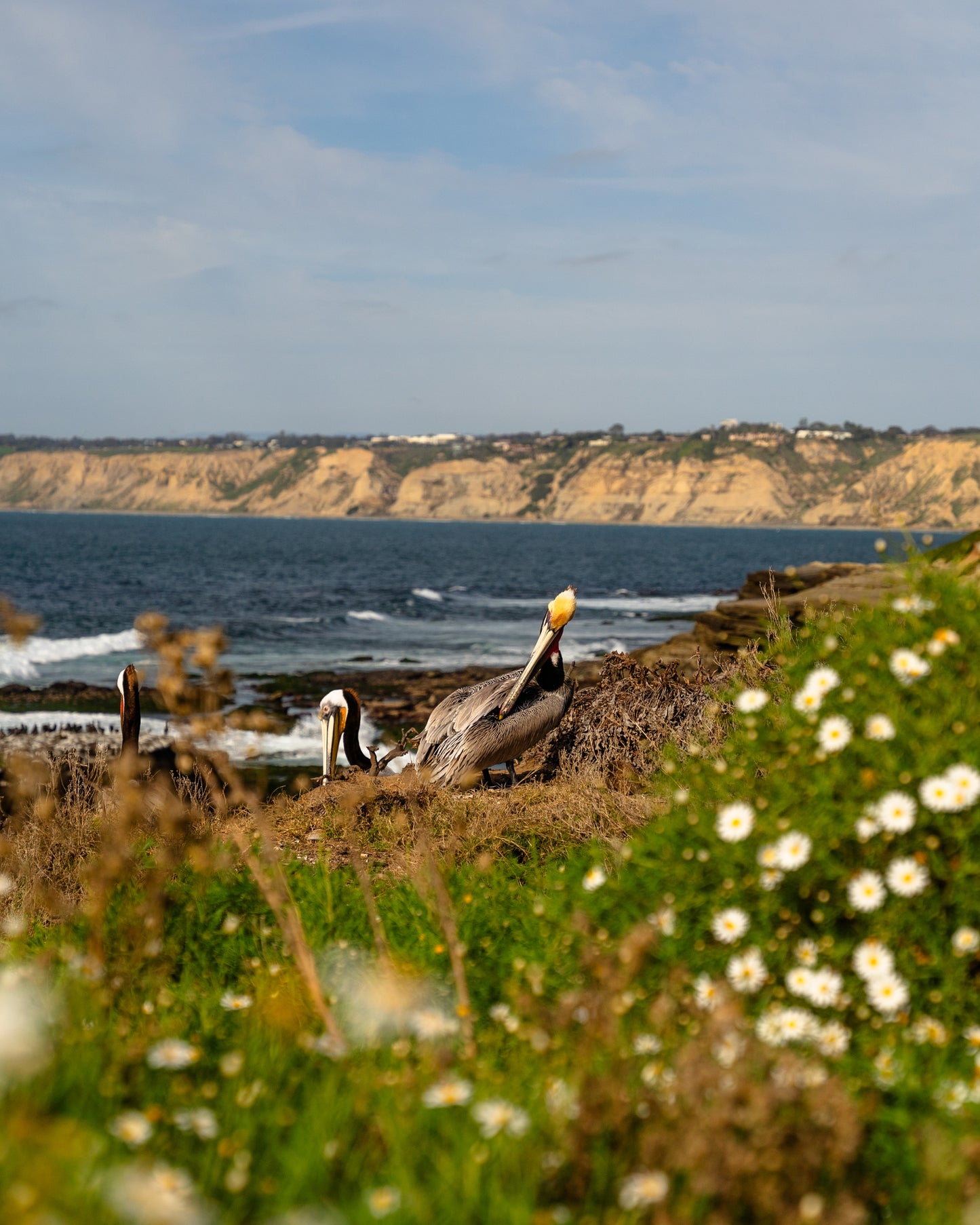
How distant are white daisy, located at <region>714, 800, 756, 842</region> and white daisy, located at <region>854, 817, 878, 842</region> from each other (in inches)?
13.2

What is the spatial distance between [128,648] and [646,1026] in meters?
34.6

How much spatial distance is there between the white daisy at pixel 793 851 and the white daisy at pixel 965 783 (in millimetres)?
471

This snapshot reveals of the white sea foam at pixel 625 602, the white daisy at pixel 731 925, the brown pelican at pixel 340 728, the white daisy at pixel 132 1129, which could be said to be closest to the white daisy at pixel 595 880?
the white daisy at pixel 731 925

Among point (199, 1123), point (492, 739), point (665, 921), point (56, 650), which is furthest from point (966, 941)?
point (56, 650)

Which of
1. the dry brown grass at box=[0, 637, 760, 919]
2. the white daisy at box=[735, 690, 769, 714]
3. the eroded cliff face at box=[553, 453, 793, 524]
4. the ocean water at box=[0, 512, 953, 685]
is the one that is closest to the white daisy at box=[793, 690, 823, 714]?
the white daisy at box=[735, 690, 769, 714]

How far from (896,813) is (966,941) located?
0.44 metres

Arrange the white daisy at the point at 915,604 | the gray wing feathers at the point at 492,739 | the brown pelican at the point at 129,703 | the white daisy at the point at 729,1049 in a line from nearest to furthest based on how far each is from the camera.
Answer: the white daisy at the point at 729,1049 < the white daisy at the point at 915,604 < the gray wing feathers at the point at 492,739 < the brown pelican at the point at 129,703

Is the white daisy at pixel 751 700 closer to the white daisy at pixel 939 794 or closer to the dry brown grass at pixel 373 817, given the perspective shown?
the white daisy at pixel 939 794

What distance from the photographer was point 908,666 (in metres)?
3.59

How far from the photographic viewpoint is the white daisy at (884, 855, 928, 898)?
324cm

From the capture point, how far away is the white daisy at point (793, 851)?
3355mm

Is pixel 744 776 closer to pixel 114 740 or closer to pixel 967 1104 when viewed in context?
pixel 967 1104

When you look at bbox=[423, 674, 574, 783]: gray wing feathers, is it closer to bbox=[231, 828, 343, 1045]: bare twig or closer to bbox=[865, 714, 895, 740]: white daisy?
bbox=[231, 828, 343, 1045]: bare twig

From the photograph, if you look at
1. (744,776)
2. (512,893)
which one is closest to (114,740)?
(512,893)
